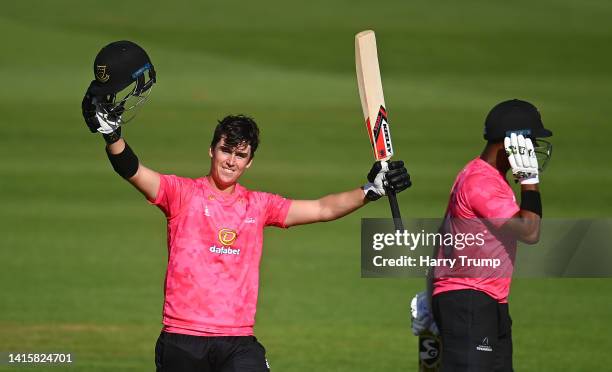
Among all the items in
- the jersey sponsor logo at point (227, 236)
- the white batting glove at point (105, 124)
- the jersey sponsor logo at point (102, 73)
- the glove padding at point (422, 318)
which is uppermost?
the jersey sponsor logo at point (102, 73)

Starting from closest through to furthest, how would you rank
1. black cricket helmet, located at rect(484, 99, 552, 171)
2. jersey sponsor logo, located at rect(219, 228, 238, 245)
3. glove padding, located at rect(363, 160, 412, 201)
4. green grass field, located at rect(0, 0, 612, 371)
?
jersey sponsor logo, located at rect(219, 228, 238, 245), glove padding, located at rect(363, 160, 412, 201), black cricket helmet, located at rect(484, 99, 552, 171), green grass field, located at rect(0, 0, 612, 371)

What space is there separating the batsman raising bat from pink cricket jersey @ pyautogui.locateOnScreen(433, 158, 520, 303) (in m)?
0.49

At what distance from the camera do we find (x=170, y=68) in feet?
95.6

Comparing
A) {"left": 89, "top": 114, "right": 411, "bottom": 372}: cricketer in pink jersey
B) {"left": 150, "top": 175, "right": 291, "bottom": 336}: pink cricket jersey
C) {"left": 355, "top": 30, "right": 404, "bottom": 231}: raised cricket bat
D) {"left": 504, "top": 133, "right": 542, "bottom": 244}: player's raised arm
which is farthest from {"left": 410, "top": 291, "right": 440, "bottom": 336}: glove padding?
{"left": 150, "top": 175, "right": 291, "bottom": 336}: pink cricket jersey

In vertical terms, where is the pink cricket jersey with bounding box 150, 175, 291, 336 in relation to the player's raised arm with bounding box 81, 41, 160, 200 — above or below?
below

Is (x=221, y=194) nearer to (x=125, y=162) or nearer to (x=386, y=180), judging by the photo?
(x=125, y=162)

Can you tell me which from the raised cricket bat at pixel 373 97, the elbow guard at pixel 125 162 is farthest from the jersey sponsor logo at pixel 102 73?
the raised cricket bat at pixel 373 97

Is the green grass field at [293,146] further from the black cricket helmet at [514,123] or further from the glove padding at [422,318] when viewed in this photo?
the black cricket helmet at [514,123]

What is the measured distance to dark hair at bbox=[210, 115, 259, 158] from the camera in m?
6.70

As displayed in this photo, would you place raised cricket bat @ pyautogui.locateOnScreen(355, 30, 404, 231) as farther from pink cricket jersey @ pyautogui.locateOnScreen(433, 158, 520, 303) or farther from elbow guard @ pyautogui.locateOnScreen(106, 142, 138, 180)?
elbow guard @ pyautogui.locateOnScreen(106, 142, 138, 180)

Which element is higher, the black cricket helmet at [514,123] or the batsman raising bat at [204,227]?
the black cricket helmet at [514,123]

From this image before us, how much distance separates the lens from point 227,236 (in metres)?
6.64

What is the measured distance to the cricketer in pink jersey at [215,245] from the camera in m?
6.53

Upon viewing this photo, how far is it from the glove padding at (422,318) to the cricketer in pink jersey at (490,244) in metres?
0.33
